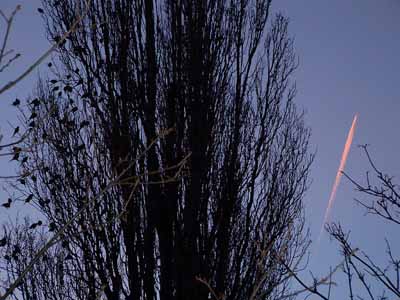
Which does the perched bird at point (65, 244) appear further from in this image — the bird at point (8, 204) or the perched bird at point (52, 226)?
the bird at point (8, 204)

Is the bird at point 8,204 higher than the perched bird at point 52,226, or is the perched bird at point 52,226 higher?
the perched bird at point 52,226

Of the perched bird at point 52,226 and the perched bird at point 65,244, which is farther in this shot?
the perched bird at point 52,226

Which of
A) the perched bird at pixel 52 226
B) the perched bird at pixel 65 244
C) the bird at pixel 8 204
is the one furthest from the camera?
the perched bird at pixel 52 226

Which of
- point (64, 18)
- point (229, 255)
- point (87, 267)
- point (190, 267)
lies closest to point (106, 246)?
point (87, 267)

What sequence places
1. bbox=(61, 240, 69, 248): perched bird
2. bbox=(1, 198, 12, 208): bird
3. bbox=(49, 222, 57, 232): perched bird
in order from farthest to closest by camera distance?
bbox=(49, 222, 57, 232): perched bird, bbox=(61, 240, 69, 248): perched bird, bbox=(1, 198, 12, 208): bird

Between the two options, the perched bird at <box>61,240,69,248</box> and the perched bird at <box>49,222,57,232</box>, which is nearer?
the perched bird at <box>61,240,69,248</box>

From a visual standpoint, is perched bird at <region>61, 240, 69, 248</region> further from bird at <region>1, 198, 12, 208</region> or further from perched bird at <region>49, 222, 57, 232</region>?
bird at <region>1, 198, 12, 208</region>

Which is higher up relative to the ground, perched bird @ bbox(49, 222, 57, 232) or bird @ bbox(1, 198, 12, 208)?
perched bird @ bbox(49, 222, 57, 232)

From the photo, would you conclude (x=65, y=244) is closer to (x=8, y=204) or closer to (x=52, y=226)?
(x=52, y=226)

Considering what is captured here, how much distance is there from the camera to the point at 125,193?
6746 millimetres

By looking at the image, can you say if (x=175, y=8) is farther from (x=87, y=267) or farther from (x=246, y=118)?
(x=87, y=267)

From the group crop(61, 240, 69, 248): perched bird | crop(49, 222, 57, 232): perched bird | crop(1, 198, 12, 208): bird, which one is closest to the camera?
crop(1, 198, 12, 208): bird

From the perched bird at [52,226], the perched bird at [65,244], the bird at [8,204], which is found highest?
the perched bird at [52,226]

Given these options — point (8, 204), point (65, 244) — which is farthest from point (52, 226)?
point (8, 204)
